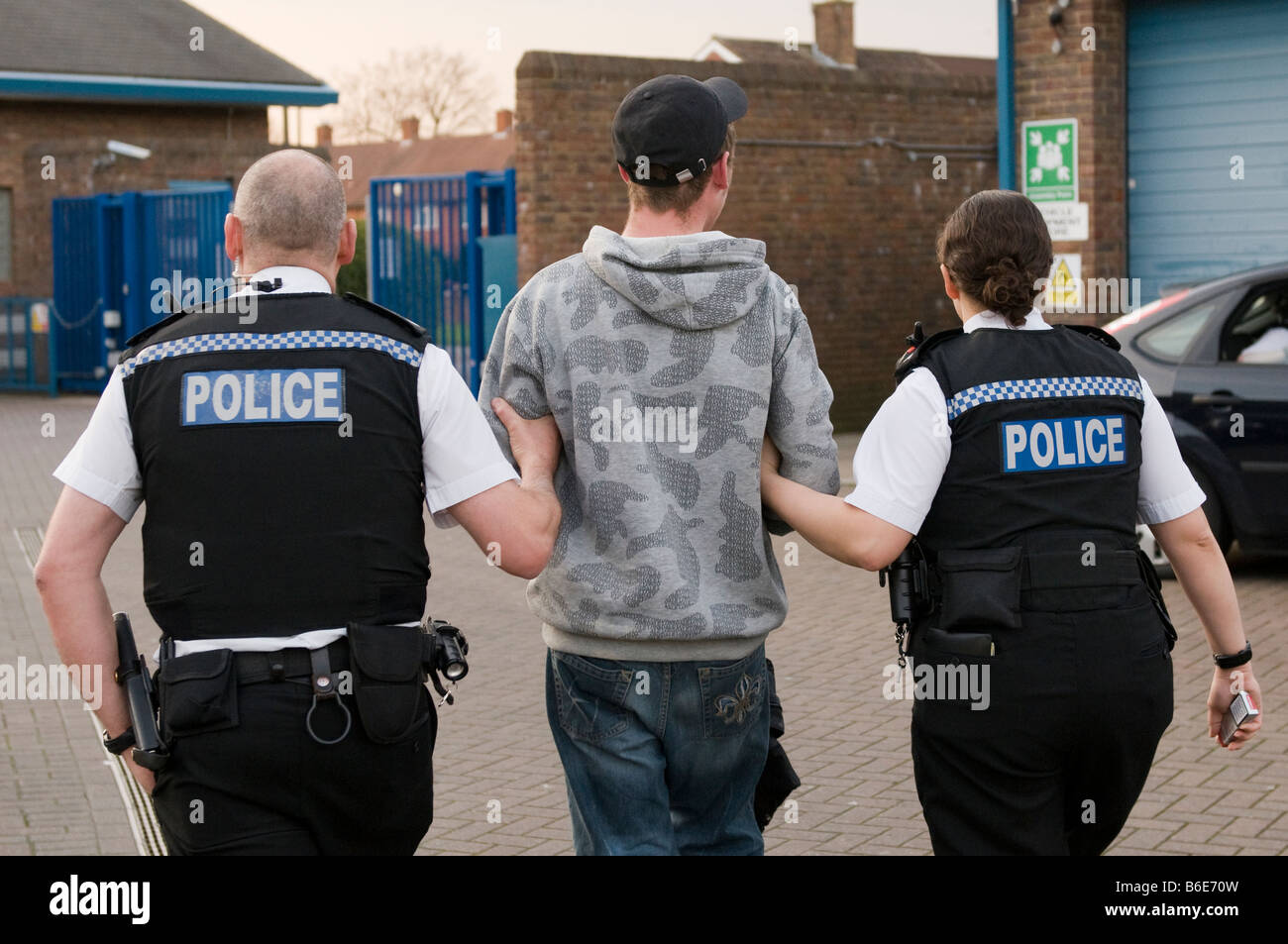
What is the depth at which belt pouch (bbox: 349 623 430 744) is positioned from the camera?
9.24ft

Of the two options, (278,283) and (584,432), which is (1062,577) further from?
(278,283)

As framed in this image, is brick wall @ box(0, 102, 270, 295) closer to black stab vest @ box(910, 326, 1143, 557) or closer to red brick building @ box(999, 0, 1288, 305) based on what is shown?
red brick building @ box(999, 0, 1288, 305)

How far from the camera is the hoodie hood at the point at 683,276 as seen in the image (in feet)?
9.99

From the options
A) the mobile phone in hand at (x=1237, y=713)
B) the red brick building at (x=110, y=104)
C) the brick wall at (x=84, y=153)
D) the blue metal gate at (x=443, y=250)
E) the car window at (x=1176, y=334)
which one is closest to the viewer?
the mobile phone in hand at (x=1237, y=713)

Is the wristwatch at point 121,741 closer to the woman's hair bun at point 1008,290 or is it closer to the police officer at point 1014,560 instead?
the police officer at point 1014,560

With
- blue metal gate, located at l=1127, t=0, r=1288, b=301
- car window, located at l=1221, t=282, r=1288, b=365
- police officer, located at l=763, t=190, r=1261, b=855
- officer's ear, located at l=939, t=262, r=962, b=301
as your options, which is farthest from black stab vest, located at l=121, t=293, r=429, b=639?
blue metal gate, located at l=1127, t=0, r=1288, b=301

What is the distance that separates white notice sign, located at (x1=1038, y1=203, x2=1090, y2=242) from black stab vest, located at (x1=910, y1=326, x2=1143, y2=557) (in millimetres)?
10729

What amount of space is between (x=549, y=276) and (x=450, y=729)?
12.4 feet

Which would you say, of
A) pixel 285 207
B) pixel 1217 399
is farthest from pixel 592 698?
pixel 1217 399

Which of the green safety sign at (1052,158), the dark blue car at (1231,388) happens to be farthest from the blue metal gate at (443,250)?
the dark blue car at (1231,388)

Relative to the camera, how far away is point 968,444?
3.15 metres

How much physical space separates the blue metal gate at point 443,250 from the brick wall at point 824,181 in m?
0.96

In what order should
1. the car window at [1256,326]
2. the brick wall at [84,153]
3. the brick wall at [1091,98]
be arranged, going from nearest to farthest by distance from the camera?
the car window at [1256,326], the brick wall at [1091,98], the brick wall at [84,153]
